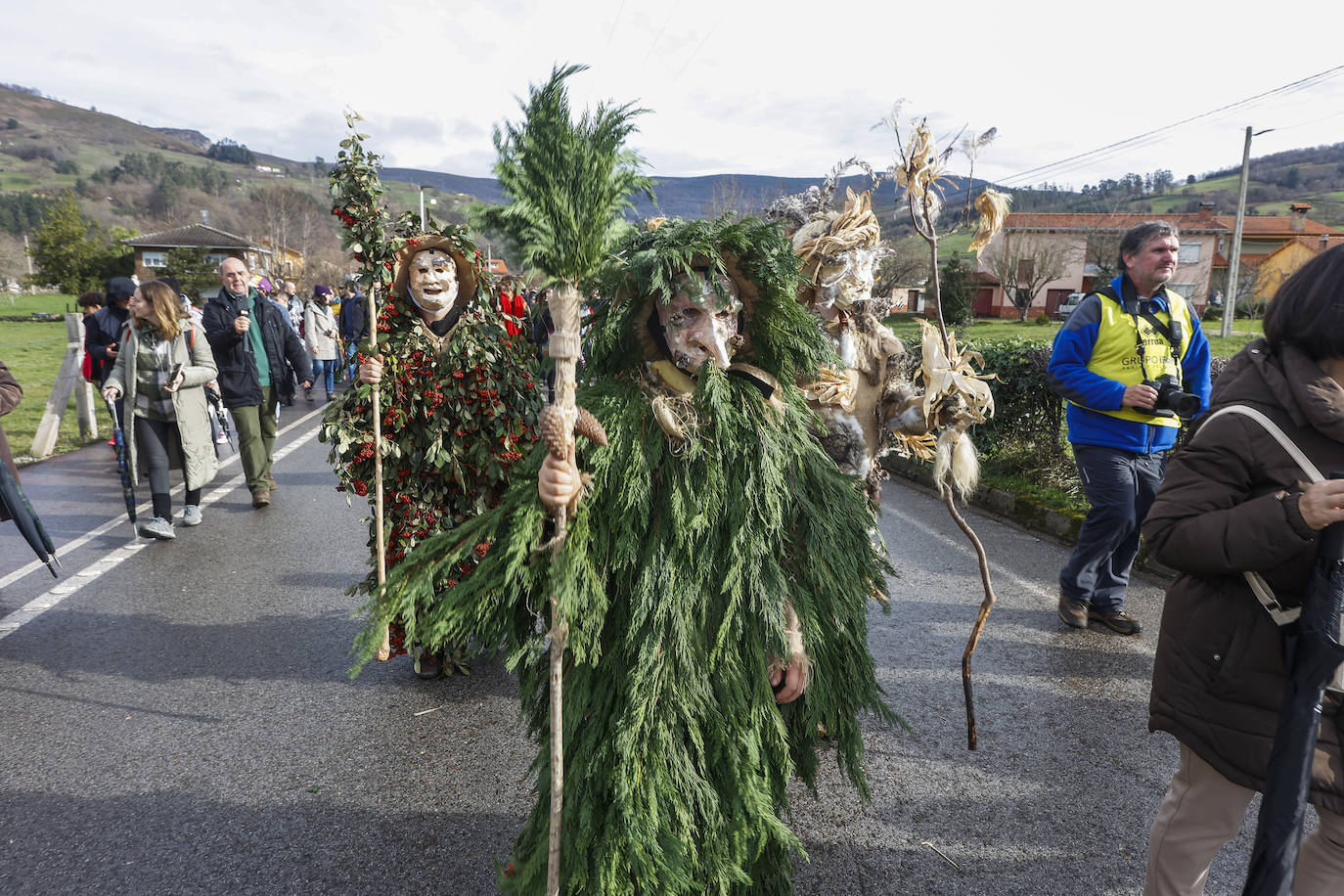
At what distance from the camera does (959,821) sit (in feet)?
9.32

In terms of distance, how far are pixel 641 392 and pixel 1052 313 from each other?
61100mm

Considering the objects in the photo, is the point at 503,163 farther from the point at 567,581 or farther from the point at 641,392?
the point at 567,581

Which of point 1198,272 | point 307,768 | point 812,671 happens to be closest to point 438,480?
point 307,768

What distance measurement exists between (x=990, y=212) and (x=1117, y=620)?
2940 millimetres

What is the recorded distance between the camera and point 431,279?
367 centimetres

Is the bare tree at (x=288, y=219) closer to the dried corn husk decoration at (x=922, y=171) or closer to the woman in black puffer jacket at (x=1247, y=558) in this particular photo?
the dried corn husk decoration at (x=922, y=171)

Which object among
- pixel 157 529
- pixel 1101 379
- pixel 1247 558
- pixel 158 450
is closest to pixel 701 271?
pixel 1247 558

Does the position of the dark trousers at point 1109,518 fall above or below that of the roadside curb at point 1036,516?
above

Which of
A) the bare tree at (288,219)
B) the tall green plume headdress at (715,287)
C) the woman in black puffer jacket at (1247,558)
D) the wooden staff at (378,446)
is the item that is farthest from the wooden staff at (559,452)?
the bare tree at (288,219)

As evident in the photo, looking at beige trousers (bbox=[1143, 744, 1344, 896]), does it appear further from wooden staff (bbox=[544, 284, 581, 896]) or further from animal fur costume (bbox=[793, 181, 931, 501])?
wooden staff (bbox=[544, 284, 581, 896])

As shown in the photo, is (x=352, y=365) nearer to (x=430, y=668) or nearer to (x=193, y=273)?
(x=430, y=668)

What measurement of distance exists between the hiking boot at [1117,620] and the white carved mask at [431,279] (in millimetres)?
4103

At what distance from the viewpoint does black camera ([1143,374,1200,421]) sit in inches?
149

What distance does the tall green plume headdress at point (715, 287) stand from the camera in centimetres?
191
